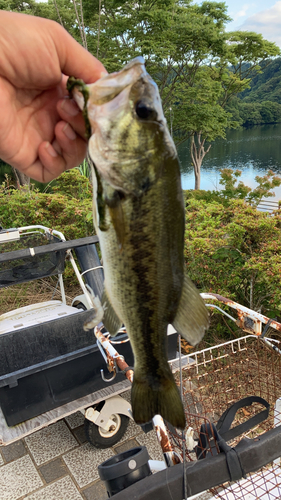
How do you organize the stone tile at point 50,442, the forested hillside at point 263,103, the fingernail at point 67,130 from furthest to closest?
the forested hillside at point 263,103 < the stone tile at point 50,442 < the fingernail at point 67,130

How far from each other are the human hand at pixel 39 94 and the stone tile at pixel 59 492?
297cm

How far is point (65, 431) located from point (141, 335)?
11.0 ft

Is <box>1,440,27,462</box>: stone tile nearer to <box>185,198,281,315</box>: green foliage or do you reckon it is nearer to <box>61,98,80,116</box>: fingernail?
<box>185,198,281,315</box>: green foliage

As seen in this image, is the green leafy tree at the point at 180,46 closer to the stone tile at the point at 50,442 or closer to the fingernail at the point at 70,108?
the stone tile at the point at 50,442

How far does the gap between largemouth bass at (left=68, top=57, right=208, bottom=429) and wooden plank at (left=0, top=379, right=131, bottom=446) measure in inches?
88.6

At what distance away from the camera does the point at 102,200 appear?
1.08 metres

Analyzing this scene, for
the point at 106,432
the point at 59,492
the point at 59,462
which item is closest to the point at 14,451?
the point at 59,462

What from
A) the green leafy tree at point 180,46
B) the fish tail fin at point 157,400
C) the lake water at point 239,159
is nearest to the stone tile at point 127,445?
the fish tail fin at point 157,400

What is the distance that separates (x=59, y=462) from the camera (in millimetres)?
3547

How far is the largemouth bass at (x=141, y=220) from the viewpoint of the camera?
41.6 inches

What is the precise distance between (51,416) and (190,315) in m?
2.47

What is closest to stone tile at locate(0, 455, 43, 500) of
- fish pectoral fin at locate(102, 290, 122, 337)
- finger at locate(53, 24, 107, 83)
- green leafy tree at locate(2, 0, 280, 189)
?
fish pectoral fin at locate(102, 290, 122, 337)

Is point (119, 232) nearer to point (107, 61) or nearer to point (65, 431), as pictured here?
point (65, 431)

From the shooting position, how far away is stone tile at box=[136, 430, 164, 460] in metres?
3.61
